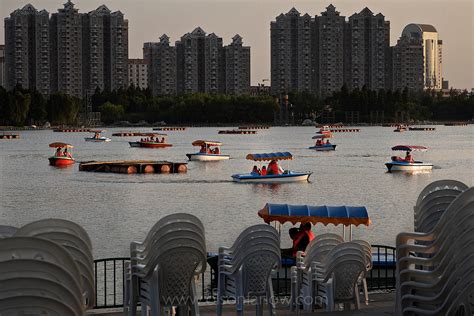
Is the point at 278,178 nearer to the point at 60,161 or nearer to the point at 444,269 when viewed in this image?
the point at 60,161

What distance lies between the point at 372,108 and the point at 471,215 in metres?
163

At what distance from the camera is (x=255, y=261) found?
27.6ft

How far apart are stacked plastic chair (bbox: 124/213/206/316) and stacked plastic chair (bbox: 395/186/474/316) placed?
1472mm

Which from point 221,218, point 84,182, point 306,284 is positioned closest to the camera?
point 306,284

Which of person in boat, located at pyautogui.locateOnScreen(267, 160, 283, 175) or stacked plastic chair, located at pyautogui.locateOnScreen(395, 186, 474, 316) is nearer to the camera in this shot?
stacked plastic chair, located at pyautogui.locateOnScreen(395, 186, 474, 316)

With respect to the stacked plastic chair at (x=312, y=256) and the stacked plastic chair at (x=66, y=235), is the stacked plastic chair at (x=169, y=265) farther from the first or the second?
the stacked plastic chair at (x=312, y=256)

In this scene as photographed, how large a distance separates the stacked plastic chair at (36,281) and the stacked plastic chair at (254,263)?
3.67 metres

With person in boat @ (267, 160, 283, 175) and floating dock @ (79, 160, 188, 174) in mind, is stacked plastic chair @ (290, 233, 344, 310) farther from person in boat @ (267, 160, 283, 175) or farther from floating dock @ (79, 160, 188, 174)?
floating dock @ (79, 160, 188, 174)

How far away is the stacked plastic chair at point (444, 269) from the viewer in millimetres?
5957

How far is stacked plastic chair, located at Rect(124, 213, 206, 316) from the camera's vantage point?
7.31 m

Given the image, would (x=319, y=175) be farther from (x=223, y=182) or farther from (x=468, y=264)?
(x=468, y=264)

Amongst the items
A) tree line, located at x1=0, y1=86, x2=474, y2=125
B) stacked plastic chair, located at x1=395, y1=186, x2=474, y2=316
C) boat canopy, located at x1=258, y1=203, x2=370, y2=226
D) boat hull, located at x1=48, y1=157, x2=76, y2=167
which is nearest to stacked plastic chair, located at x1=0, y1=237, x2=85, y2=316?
stacked plastic chair, located at x1=395, y1=186, x2=474, y2=316

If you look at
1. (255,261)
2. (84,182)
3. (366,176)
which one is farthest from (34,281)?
(366,176)

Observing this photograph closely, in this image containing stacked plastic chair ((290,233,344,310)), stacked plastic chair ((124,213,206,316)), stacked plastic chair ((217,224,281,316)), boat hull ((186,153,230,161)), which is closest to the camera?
stacked plastic chair ((124,213,206,316))
